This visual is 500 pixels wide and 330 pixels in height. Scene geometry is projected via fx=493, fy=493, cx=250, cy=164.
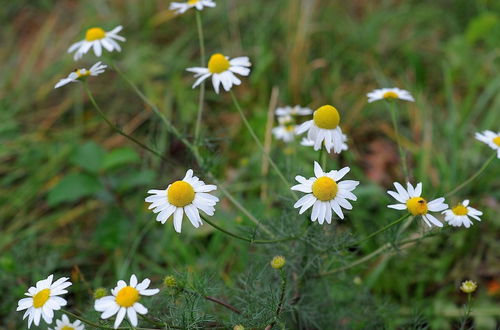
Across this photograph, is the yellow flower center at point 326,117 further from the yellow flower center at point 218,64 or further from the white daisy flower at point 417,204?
the yellow flower center at point 218,64

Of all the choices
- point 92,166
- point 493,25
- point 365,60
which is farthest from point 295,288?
point 493,25

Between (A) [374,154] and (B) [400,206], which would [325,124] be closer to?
(B) [400,206]

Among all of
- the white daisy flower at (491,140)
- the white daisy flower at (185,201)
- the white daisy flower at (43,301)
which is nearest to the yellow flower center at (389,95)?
the white daisy flower at (491,140)

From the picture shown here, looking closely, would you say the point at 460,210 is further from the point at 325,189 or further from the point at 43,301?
the point at 43,301

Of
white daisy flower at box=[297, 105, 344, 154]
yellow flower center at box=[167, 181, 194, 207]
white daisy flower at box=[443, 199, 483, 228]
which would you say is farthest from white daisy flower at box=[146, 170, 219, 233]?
white daisy flower at box=[443, 199, 483, 228]

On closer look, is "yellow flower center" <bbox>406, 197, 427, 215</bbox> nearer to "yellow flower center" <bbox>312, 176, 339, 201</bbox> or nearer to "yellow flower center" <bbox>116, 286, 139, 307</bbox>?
"yellow flower center" <bbox>312, 176, 339, 201</bbox>

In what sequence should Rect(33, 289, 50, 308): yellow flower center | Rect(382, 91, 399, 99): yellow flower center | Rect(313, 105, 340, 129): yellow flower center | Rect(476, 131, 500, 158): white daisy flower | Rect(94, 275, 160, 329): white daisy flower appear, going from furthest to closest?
Rect(382, 91, 399, 99): yellow flower center < Rect(476, 131, 500, 158): white daisy flower < Rect(313, 105, 340, 129): yellow flower center < Rect(33, 289, 50, 308): yellow flower center < Rect(94, 275, 160, 329): white daisy flower
